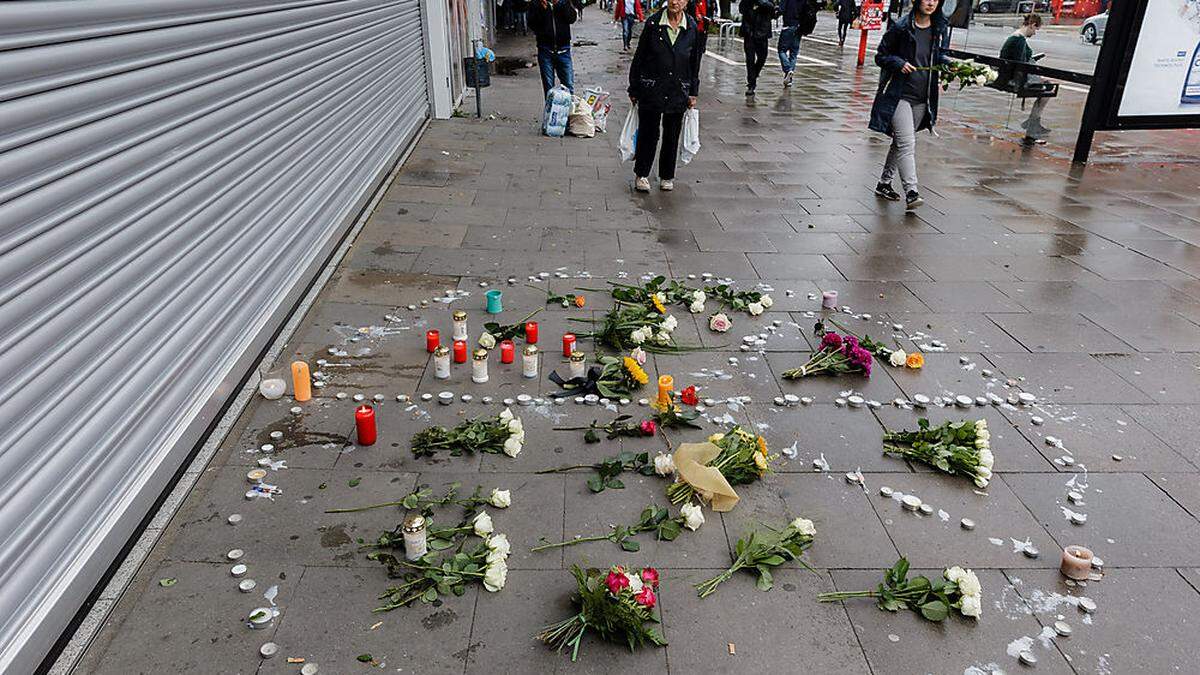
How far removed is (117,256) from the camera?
288 centimetres

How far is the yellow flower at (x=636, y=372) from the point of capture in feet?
13.5

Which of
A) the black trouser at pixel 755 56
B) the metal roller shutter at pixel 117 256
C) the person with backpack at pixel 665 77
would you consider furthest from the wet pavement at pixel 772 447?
the black trouser at pixel 755 56

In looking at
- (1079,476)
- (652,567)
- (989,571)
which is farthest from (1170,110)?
(652,567)

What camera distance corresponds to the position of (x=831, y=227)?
707cm

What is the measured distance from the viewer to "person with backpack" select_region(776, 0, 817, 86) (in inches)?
631

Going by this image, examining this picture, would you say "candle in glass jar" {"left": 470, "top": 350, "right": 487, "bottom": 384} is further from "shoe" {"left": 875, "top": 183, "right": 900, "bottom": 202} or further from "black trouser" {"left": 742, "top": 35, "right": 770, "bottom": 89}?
"black trouser" {"left": 742, "top": 35, "right": 770, "bottom": 89}

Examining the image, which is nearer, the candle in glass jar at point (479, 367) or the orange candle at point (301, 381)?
the orange candle at point (301, 381)

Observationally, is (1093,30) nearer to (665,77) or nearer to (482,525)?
(665,77)

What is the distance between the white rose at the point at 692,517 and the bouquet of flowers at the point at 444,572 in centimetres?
71

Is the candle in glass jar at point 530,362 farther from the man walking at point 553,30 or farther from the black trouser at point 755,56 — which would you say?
the black trouser at point 755,56

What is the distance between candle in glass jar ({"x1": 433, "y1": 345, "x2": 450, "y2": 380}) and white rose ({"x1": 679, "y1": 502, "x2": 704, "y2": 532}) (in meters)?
1.65

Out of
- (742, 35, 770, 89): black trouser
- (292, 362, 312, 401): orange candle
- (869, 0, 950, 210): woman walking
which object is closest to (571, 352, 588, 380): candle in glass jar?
(292, 362, 312, 401): orange candle

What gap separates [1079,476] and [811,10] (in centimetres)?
1504

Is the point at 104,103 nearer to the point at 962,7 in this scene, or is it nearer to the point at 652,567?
the point at 652,567
